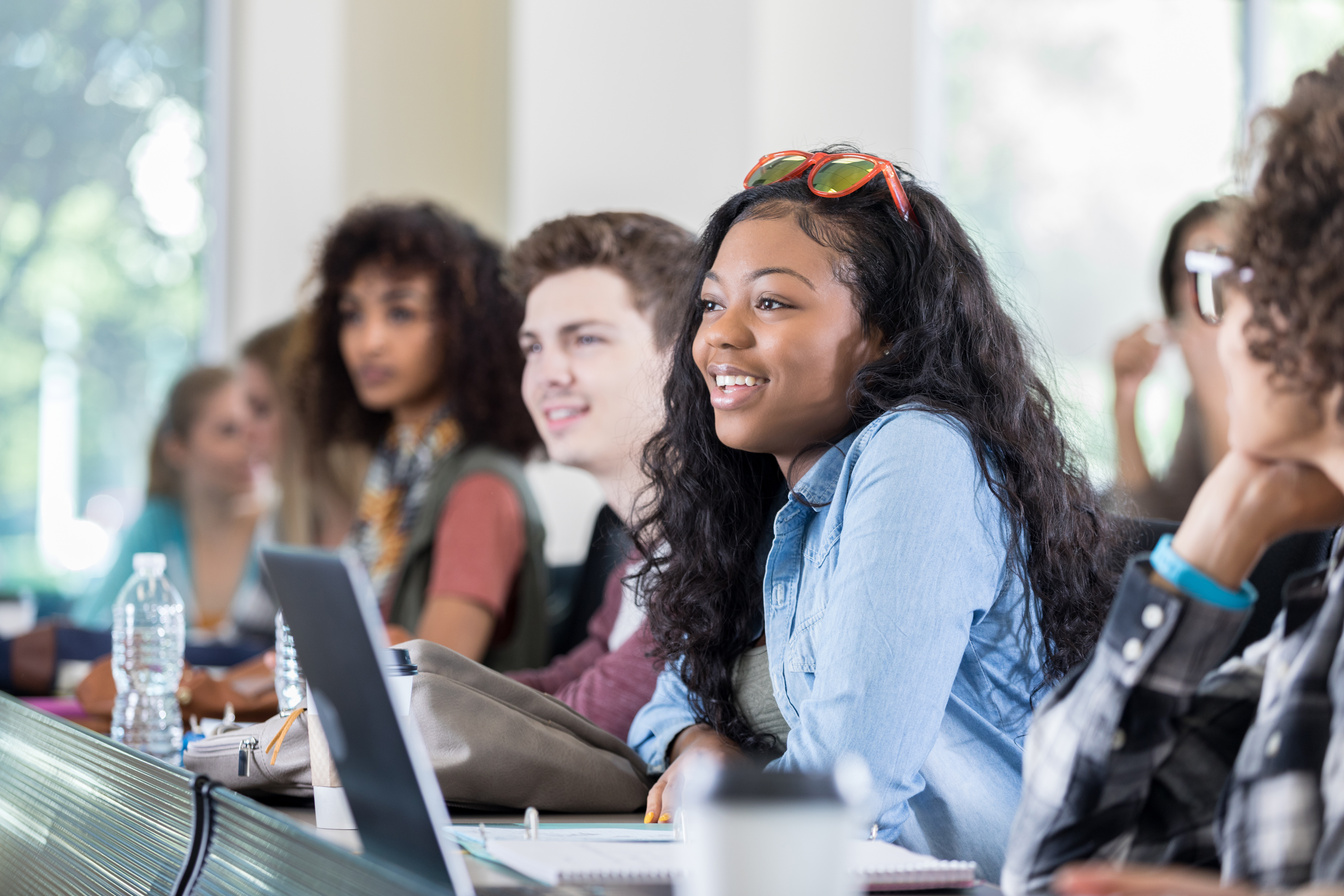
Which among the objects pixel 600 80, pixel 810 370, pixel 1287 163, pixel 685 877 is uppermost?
pixel 600 80

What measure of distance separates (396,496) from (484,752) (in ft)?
5.48

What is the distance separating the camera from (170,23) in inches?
181

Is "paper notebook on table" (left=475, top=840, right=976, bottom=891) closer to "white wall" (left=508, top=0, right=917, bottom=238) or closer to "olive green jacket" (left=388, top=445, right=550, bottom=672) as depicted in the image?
"olive green jacket" (left=388, top=445, right=550, bottom=672)

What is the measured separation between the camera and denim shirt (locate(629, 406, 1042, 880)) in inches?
47.8

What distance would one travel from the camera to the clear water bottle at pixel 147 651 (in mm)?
1813

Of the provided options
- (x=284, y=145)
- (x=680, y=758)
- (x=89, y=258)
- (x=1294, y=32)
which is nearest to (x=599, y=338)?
(x=680, y=758)

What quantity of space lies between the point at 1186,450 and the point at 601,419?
141 centimetres

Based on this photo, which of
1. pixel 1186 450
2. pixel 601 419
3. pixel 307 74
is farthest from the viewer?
pixel 307 74

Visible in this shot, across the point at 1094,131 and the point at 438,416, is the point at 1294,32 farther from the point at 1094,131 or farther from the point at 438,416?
the point at 438,416

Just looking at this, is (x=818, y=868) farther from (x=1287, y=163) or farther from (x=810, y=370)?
(x=810, y=370)

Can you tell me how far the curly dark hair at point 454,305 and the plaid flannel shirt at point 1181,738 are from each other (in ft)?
6.50

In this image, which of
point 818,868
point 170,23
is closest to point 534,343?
point 818,868

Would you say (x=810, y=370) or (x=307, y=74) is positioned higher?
(x=307, y=74)

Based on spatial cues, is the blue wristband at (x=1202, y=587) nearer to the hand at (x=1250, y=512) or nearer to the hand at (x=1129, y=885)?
the hand at (x=1250, y=512)
